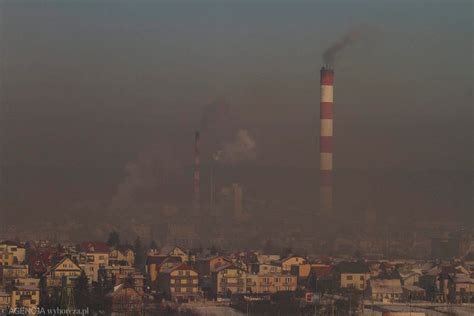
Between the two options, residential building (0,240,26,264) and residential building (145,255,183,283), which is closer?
residential building (145,255,183,283)

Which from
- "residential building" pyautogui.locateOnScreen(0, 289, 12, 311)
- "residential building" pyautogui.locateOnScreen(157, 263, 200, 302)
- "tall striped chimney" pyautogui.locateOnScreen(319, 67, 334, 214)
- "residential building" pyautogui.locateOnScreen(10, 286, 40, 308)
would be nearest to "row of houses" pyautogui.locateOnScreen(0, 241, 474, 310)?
"residential building" pyautogui.locateOnScreen(157, 263, 200, 302)

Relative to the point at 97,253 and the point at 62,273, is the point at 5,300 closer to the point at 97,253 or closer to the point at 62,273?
the point at 62,273

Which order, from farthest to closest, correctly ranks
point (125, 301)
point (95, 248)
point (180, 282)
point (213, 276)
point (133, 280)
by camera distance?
point (95, 248)
point (213, 276)
point (180, 282)
point (133, 280)
point (125, 301)

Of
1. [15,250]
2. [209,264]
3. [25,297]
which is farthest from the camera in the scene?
[15,250]

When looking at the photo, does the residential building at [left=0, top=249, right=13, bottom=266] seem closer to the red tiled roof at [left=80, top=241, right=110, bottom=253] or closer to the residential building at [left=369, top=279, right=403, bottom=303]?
the red tiled roof at [left=80, top=241, right=110, bottom=253]

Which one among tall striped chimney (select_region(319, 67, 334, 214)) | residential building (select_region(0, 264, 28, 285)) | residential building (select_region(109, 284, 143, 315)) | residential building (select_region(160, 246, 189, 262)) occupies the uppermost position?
tall striped chimney (select_region(319, 67, 334, 214))

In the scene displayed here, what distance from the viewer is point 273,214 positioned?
63.8 feet

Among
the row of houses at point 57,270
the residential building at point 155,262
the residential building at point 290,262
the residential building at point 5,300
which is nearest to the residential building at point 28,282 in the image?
the row of houses at point 57,270

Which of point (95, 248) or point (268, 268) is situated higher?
point (95, 248)

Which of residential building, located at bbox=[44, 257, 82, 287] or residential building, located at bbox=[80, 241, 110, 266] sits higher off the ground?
residential building, located at bbox=[80, 241, 110, 266]

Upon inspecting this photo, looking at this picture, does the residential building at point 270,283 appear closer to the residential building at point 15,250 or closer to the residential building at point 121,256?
the residential building at point 121,256

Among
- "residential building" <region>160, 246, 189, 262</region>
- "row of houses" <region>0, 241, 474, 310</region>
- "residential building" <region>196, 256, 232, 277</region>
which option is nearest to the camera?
"row of houses" <region>0, 241, 474, 310</region>

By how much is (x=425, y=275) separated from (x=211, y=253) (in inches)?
117

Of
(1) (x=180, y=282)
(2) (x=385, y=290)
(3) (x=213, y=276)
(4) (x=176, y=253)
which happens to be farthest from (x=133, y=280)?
(2) (x=385, y=290)
